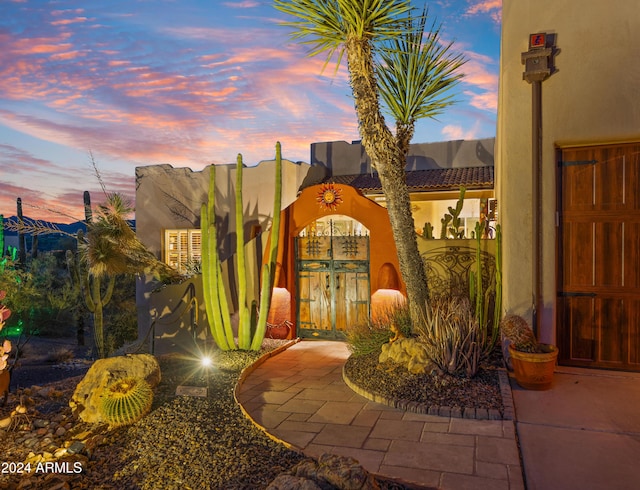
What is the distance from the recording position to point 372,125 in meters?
6.51

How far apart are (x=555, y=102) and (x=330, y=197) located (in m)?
4.42

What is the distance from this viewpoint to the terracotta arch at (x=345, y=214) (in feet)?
29.8

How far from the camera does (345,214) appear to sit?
30.9 feet

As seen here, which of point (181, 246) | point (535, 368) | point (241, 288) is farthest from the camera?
point (181, 246)

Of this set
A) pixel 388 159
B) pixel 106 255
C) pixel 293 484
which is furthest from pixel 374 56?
pixel 106 255

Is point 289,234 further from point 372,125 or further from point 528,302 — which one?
point 528,302

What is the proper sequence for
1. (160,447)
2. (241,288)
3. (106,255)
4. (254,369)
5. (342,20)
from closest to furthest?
(160,447) → (342,20) → (254,369) → (241,288) → (106,255)

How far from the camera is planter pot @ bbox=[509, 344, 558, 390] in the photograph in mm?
5320

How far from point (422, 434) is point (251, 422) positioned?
A: 1.67 meters

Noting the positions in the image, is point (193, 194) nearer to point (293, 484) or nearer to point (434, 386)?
point (434, 386)

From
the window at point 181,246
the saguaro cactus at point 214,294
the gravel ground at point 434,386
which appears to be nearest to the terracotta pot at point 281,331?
the saguaro cactus at point 214,294

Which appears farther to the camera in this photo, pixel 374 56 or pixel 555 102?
pixel 374 56

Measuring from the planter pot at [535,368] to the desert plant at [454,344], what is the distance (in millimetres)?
490

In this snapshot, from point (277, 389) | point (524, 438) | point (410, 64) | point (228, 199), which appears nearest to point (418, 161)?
point (228, 199)
